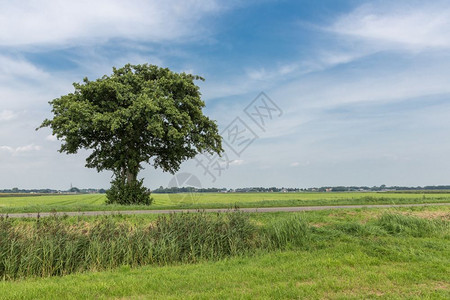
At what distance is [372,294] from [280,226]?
16.8 ft

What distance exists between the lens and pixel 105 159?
90.0 feet

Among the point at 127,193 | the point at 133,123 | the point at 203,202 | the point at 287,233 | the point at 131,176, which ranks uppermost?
the point at 133,123

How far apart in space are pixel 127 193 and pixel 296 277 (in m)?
20.7

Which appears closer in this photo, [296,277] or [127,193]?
[296,277]

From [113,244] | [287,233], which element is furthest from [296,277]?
[113,244]

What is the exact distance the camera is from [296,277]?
7.67m

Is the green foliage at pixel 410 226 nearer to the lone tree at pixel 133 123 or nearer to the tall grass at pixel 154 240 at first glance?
the tall grass at pixel 154 240

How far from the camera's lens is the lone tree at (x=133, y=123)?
24.1 meters

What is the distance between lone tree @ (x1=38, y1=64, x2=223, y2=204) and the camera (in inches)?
949

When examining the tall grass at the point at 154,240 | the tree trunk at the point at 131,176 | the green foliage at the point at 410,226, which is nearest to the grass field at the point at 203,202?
the tree trunk at the point at 131,176

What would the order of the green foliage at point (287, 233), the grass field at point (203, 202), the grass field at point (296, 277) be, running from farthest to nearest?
the grass field at point (203, 202)
the green foliage at point (287, 233)
the grass field at point (296, 277)

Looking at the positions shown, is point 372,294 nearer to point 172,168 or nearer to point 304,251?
point 304,251

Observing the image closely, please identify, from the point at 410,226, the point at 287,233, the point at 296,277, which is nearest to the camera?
the point at 296,277

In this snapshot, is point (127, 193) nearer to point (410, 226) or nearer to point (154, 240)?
point (154, 240)
